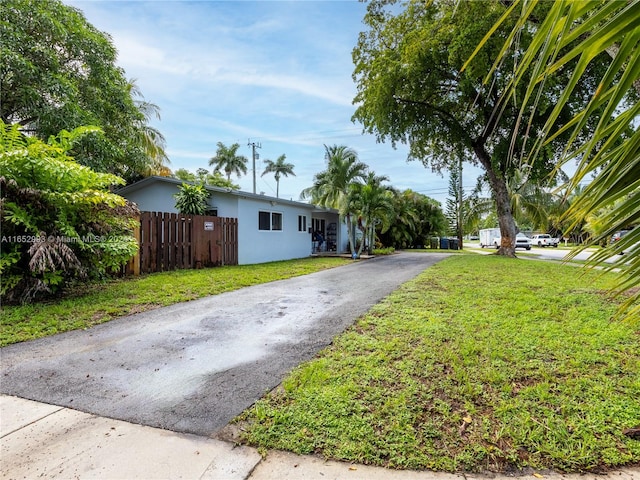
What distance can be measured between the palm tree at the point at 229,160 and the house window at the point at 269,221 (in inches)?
1017

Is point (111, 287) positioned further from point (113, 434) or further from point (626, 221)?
point (626, 221)

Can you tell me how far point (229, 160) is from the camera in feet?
128

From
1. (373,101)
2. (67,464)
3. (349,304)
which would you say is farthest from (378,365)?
(373,101)

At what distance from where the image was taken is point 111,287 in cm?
735

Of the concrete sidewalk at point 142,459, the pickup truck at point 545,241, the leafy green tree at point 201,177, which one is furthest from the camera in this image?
the pickup truck at point 545,241

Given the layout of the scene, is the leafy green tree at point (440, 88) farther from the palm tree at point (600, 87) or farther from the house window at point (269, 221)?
the palm tree at point (600, 87)

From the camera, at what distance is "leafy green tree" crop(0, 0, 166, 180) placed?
30.9ft

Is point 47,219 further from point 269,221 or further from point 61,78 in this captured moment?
point 269,221

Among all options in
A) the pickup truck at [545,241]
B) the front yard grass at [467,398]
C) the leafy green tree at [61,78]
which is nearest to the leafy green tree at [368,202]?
the leafy green tree at [61,78]

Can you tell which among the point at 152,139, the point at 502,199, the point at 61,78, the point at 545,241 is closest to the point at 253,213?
the point at 61,78

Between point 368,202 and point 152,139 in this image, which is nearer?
point 368,202

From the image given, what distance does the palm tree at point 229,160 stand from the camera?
38.7 metres

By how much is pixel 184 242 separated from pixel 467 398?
33.3 ft

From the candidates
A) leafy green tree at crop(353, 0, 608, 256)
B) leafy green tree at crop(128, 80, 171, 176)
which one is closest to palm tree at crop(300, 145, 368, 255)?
leafy green tree at crop(353, 0, 608, 256)
